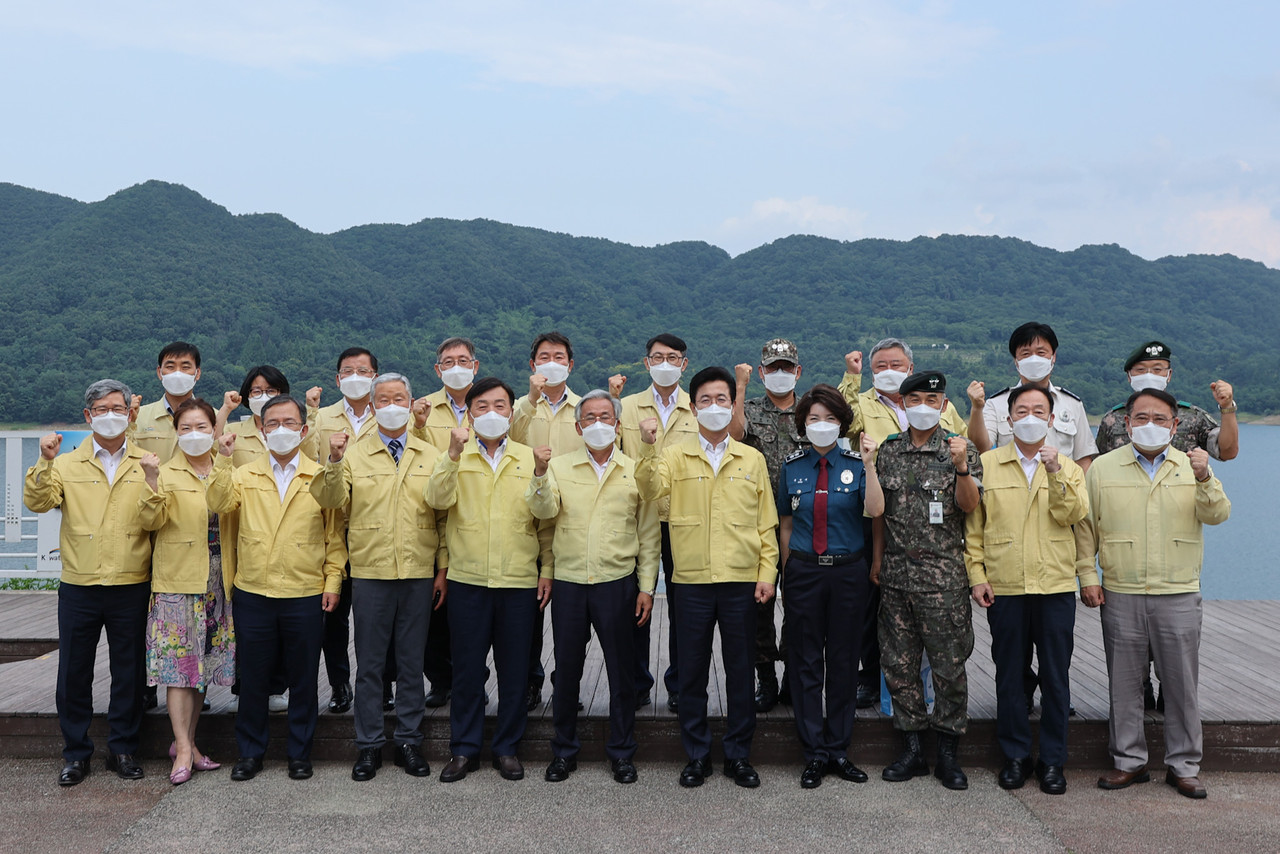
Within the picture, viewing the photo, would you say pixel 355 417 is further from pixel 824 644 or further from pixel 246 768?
pixel 824 644

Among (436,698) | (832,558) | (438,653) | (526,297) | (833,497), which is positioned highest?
(526,297)

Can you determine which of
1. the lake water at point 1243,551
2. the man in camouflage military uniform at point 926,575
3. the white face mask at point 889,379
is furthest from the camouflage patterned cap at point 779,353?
the lake water at point 1243,551

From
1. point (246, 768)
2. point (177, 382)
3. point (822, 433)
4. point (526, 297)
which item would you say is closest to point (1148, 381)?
point (822, 433)

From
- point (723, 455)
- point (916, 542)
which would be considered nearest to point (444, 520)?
point (723, 455)

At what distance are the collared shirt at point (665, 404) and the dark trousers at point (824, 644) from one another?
3.54 ft

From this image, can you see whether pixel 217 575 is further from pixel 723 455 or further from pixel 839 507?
pixel 839 507

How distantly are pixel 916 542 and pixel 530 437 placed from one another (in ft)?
6.80

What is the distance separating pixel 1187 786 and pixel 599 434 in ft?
10.4

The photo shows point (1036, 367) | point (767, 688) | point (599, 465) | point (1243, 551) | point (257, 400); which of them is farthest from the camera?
point (1243, 551)

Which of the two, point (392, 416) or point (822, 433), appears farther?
point (392, 416)

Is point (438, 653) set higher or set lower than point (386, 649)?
lower

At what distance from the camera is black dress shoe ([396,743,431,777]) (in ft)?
14.3

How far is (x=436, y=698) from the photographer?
4.82 m

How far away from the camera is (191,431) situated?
168 inches
